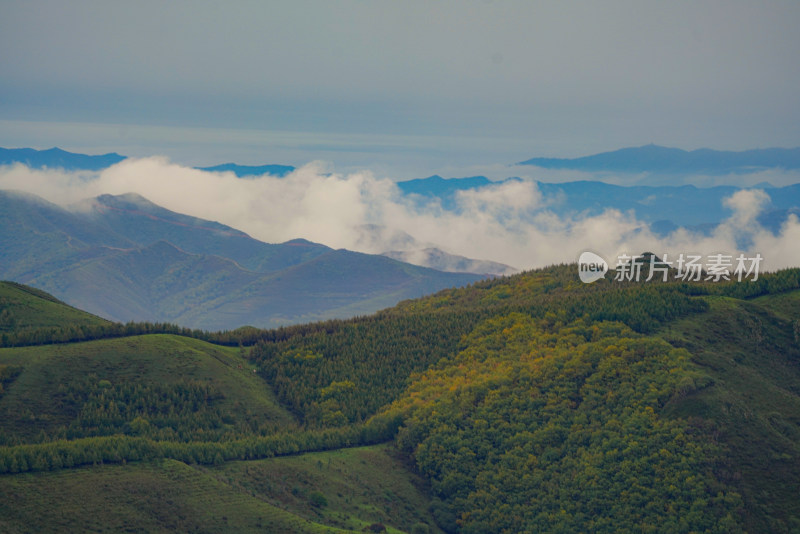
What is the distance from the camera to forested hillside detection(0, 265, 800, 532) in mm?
122812

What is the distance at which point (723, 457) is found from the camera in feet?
416

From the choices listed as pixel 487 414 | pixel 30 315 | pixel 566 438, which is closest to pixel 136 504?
pixel 487 414

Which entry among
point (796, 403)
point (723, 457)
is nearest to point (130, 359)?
point (723, 457)

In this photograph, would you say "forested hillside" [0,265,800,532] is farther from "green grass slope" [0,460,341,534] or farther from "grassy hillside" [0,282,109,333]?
"grassy hillside" [0,282,109,333]

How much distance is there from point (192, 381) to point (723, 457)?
96.4m

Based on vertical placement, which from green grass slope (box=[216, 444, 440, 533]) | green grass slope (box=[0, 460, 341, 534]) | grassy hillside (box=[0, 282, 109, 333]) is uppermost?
grassy hillside (box=[0, 282, 109, 333])

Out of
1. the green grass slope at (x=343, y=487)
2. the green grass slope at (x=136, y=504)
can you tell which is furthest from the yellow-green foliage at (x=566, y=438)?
the green grass slope at (x=136, y=504)

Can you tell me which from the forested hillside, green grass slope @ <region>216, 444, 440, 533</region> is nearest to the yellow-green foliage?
the forested hillside

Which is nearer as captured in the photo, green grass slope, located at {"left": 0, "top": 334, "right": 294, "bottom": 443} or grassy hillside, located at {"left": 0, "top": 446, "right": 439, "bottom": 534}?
grassy hillside, located at {"left": 0, "top": 446, "right": 439, "bottom": 534}

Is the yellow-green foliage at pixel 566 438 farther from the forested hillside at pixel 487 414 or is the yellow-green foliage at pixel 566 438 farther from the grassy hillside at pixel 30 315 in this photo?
the grassy hillside at pixel 30 315

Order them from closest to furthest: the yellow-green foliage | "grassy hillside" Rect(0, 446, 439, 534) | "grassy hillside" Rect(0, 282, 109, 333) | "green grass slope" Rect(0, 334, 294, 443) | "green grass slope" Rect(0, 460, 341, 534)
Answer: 1. "green grass slope" Rect(0, 460, 341, 534)
2. "grassy hillside" Rect(0, 446, 439, 534)
3. the yellow-green foliage
4. "green grass slope" Rect(0, 334, 294, 443)
5. "grassy hillside" Rect(0, 282, 109, 333)

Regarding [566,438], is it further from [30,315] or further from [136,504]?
[30,315]

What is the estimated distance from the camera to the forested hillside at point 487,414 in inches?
4835

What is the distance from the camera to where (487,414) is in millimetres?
158125
